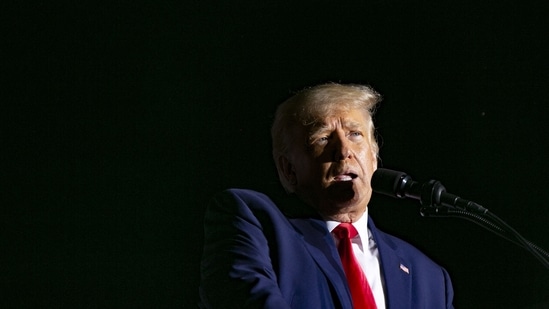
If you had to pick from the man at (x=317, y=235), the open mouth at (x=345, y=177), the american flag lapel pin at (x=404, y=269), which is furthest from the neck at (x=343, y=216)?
the american flag lapel pin at (x=404, y=269)

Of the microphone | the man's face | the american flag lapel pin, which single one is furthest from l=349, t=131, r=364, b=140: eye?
the microphone

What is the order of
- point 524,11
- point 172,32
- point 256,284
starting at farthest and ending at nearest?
point 524,11, point 172,32, point 256,284

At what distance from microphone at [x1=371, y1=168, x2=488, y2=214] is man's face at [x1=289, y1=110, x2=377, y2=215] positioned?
19.1 inches

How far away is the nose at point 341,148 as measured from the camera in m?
2.62

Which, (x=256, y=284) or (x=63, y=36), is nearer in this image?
(x=256, y=284)

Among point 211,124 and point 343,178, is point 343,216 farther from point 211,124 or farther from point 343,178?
point 211,124

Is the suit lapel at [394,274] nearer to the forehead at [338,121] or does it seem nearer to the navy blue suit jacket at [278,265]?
the navy blue suit jacket at [278,265]

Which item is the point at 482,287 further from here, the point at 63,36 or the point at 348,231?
the point at 63,36

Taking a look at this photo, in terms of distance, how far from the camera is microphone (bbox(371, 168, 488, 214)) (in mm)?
1907

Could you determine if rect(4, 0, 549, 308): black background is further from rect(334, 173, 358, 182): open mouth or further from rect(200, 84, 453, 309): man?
rect(334, 173, 358, 182): open mouth

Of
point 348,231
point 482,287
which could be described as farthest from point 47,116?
point 482,287

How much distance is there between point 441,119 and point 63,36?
4.82 ft

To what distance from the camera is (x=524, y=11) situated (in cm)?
324

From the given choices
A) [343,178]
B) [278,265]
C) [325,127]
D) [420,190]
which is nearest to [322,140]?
[325,127]
